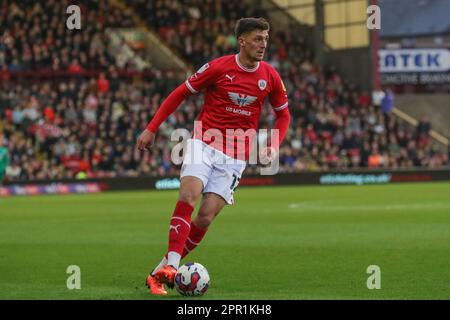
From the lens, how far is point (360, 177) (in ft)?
126

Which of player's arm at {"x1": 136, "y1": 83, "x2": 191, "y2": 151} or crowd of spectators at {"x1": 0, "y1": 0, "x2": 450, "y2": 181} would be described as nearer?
player's arm at {"x1": 136, "y1": 83, "x2": 191, "y2": 151}

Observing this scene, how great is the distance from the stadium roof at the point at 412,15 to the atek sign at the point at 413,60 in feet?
2.80

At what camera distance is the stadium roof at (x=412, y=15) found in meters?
43.9

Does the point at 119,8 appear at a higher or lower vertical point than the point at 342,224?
higher

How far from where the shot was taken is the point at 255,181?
1470 inches

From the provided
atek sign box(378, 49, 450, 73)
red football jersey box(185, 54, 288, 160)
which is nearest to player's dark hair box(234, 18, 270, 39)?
red football jersey box(185, 54, 288, 160)

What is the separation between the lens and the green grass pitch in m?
10.4

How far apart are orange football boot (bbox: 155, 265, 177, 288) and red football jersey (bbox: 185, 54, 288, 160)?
1418mm

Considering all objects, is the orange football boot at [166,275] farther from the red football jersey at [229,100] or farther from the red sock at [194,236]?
the red football jersey at [229,100]

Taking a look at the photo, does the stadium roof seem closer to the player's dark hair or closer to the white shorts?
the player's dark hair

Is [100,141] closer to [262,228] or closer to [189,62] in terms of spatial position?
[189,62]

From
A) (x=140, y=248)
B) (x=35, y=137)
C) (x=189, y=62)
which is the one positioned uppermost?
(x=189, y=62)
